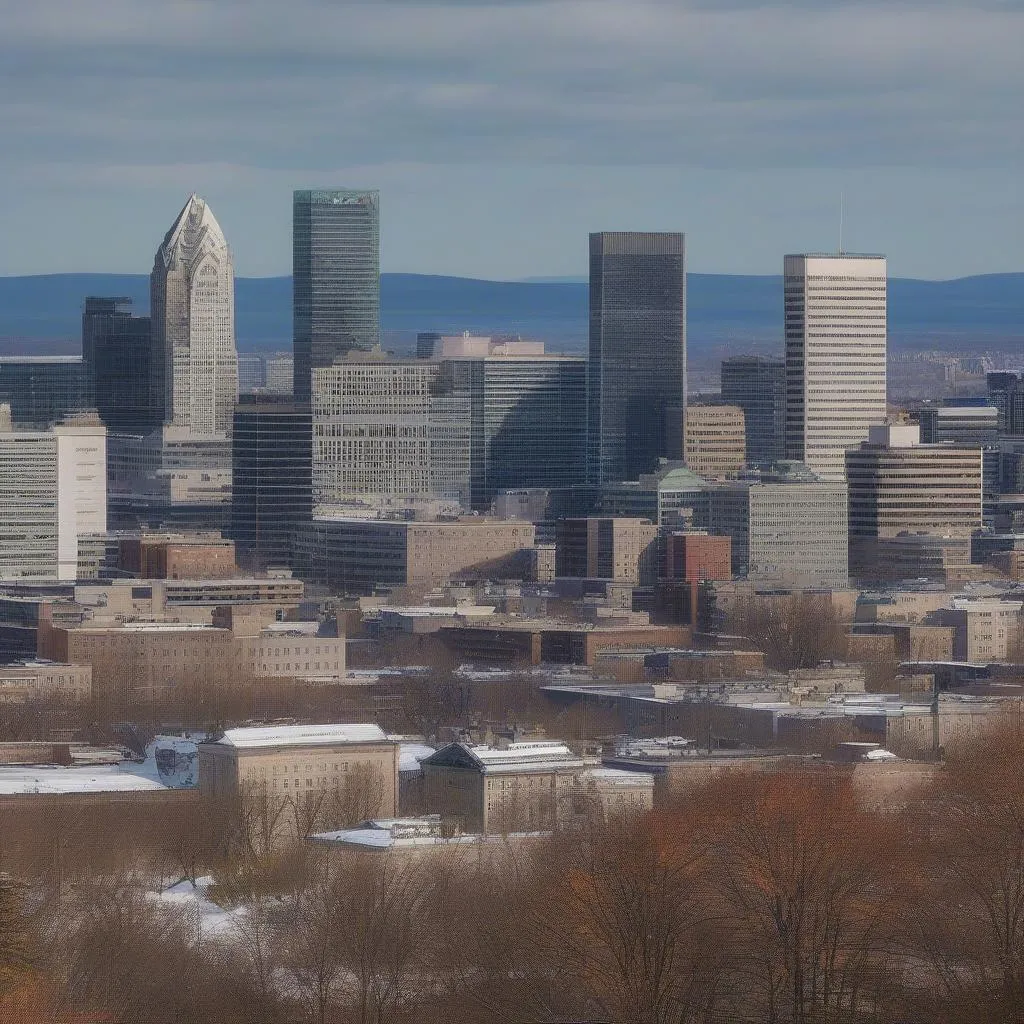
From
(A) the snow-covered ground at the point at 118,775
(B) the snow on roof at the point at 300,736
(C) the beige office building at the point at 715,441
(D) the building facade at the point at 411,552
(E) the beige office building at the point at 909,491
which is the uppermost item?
(C) the beige office building at the point at 715,441

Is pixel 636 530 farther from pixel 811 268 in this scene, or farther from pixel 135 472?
pixel 135 472

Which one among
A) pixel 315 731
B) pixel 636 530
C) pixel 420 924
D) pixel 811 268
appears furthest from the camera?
pixel 811 268

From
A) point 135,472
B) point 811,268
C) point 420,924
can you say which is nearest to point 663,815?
point 420,924

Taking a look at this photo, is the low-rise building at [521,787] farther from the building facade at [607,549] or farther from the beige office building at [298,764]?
the building facade at [607,549]

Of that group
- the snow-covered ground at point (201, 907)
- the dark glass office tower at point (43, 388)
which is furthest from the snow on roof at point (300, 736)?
the dark glass office tower at point (43, 388)

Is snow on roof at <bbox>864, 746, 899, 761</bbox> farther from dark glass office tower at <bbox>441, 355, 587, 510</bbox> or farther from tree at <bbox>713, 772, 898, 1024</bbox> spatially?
dark glass office tower at <bbox>441, 355, 587, 510</bbox>
